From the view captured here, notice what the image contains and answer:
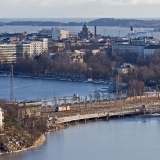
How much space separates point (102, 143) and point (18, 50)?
15.9 m

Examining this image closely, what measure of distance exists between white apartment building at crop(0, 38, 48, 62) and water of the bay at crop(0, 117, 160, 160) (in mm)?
13102

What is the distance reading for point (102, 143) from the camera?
36.8 feet

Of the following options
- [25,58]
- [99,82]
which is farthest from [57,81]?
[25,58]

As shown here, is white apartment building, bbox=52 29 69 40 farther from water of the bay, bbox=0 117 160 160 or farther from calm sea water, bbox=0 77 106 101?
water of the bay, bbox=0 117 160 160

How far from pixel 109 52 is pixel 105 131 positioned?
50.1ft

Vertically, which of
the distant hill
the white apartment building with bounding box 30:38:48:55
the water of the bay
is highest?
the water of the bay

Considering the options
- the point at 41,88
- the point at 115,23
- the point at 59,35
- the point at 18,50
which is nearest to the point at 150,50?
the point at 18,50

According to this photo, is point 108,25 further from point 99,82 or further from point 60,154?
point 60,154

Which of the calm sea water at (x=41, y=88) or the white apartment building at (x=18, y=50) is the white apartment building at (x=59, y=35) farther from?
the calm sea water at (x=41, y=88)

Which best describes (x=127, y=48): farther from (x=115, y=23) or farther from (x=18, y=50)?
(x=115, y=23)

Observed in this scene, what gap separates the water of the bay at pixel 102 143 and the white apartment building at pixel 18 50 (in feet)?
43.0

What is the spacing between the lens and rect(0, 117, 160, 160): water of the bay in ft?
34.1

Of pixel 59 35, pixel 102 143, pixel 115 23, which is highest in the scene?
pixel 102 143

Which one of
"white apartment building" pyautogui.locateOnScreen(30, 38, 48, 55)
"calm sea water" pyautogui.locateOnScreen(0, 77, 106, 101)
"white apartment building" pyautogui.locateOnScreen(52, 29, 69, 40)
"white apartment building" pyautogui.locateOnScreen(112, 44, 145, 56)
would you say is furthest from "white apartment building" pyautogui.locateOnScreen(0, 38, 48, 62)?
"white apartment building" pyautogui.locateOnScreen(52, 29, 69, 40)
